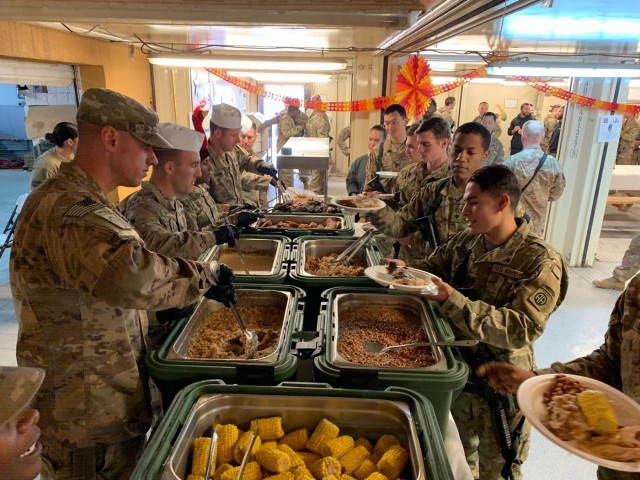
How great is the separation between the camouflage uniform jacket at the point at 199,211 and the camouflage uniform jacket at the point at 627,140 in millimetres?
10727

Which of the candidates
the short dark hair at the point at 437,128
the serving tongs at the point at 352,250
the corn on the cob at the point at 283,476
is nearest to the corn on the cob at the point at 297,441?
the corn on the cob at the point at 283,476

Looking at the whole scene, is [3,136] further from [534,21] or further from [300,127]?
[534,21]

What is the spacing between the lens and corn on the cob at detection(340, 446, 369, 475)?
4.24 ft

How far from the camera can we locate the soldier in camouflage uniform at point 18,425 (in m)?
1.06

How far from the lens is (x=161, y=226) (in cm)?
230

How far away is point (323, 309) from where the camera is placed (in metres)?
2.07

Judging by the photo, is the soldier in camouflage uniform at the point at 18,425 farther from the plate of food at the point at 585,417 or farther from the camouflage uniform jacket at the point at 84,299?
the plate of food at the point at 585,417

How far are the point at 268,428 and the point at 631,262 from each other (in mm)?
5274

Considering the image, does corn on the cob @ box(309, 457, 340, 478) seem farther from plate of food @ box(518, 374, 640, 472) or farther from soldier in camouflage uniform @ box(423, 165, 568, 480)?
soldier in camouflage uniform @ box(423, 165, 568, 480)

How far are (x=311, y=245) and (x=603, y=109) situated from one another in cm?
458

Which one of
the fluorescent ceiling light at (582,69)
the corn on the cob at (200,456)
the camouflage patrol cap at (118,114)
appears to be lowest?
the corn on the cob at (200,456)

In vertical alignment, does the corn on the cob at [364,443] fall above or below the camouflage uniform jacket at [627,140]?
below

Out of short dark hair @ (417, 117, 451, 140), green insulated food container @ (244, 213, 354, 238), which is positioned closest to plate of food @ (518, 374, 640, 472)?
green insulated food container @ (244, 213, 354, 238)

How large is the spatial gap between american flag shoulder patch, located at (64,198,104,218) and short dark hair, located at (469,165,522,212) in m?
1.54
